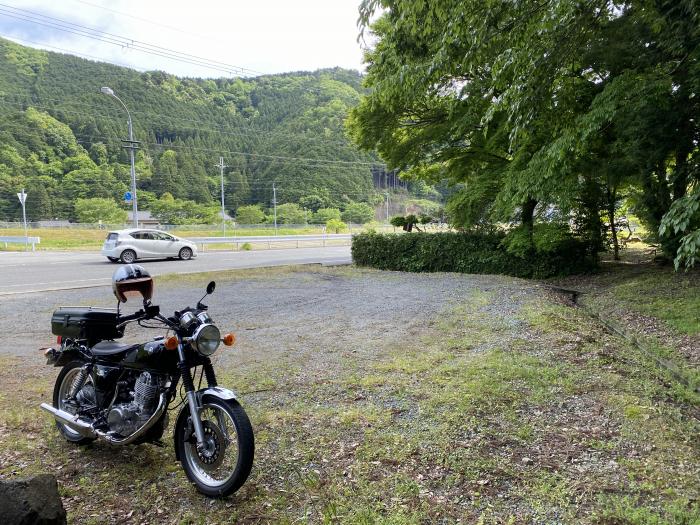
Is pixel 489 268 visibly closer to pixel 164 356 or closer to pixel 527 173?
pixel 527 173

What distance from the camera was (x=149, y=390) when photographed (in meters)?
2.47

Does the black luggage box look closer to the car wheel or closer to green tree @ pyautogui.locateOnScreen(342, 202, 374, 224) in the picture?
the car wheel

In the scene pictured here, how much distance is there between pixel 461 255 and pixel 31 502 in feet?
39.5

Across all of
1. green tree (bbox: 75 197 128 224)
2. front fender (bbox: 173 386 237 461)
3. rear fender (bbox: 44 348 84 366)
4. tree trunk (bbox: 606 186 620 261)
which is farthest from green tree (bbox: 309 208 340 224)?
front fender (bbox: 173 386 237 461)

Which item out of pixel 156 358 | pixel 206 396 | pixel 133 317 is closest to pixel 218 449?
pixel 206 396

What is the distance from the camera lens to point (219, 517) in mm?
2152

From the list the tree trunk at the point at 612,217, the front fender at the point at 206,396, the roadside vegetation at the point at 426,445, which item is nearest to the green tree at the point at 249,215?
the tree trunk at the point at 612,217

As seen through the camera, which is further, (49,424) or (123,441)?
(49,424)

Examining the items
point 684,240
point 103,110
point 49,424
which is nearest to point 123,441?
point 49,424

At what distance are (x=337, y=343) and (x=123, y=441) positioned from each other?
317 centimetres

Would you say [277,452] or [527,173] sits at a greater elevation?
[527,173]

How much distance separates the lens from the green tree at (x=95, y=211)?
54.2 metres

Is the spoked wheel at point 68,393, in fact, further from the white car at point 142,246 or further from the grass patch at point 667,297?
the white car at point 142,246

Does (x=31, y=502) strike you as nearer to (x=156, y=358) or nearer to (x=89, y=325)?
(x=156, y=358)
